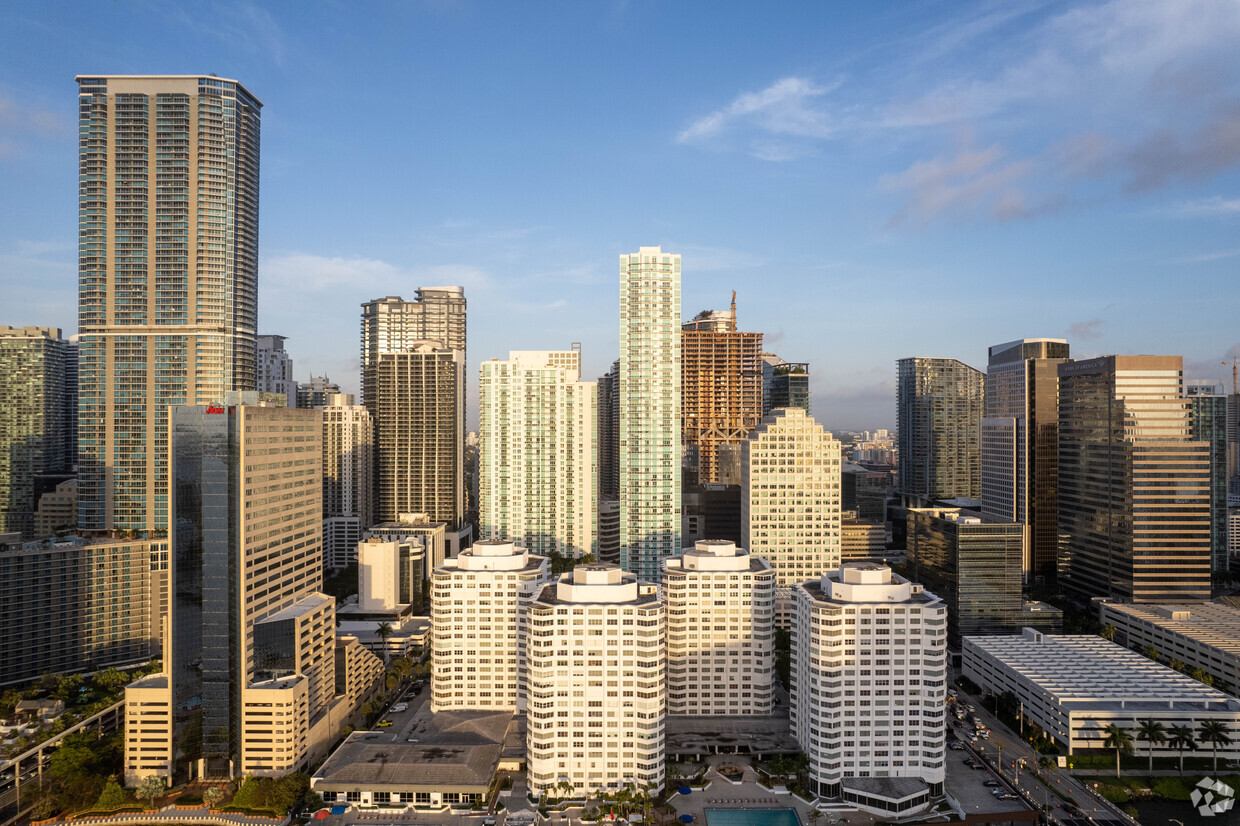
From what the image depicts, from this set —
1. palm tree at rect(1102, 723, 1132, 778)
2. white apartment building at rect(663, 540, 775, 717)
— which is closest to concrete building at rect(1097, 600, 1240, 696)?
palm tree at rect(1102, 723, 1132, 778)

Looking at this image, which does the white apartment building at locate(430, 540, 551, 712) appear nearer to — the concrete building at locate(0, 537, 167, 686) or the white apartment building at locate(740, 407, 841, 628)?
the white apartment building at locate(740, 407, 841, 628)

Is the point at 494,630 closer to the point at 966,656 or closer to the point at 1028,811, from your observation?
the point at 1028,811

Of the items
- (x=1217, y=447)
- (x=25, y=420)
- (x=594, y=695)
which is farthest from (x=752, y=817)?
(x=25, y=420)

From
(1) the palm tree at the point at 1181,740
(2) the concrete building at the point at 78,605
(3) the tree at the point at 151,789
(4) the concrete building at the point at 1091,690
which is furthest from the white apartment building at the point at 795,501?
(2) the concrete building at the point at 78,605

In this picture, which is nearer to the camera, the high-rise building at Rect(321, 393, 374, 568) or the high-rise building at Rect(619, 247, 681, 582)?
the high-rise building at Rect(619, 247, 681, 582)

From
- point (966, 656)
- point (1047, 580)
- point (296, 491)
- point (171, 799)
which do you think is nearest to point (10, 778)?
point (171, 799)

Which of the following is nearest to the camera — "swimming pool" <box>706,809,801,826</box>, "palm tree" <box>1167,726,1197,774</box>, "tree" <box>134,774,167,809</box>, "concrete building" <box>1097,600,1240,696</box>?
"swimming pool" <box>706,809,801,826</box>

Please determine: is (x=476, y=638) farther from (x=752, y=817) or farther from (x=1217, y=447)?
(x=1217, y=447)
